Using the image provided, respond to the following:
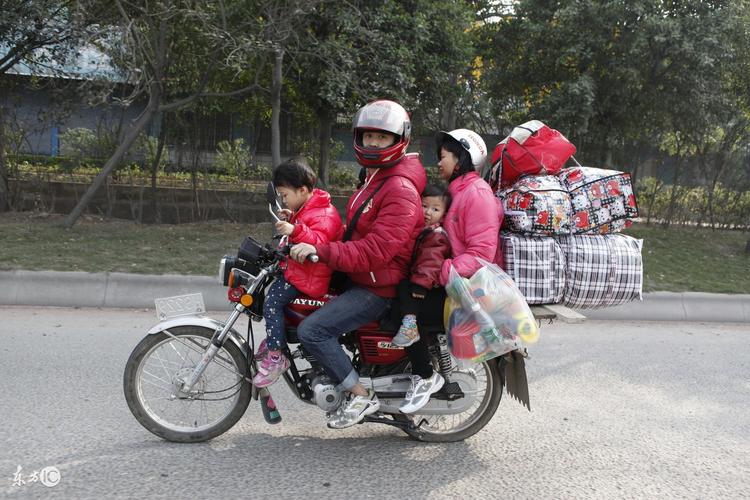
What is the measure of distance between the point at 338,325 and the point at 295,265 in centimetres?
39

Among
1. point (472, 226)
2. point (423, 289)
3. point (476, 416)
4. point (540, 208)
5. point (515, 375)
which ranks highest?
point (540, 208)

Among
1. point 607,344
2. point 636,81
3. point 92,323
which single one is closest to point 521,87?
point 636,81

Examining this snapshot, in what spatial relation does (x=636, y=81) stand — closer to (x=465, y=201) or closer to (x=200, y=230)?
(x=200, y=230)

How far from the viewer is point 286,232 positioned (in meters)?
3.35

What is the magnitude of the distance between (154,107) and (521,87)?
691 centimetres

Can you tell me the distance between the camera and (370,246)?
11.1 feet

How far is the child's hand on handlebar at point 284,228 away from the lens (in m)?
3.30

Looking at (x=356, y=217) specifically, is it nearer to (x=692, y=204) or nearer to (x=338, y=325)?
(x=338, y=325)

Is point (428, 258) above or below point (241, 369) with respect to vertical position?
above

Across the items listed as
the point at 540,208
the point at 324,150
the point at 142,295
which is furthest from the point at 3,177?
the point at 540,208

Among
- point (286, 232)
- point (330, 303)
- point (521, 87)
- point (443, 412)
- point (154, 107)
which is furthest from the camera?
point (521, 87)

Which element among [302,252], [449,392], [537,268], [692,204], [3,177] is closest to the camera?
[302,252]

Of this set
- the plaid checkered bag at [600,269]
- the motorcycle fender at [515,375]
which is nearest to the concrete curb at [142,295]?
the motorcycle fender at [515,375]

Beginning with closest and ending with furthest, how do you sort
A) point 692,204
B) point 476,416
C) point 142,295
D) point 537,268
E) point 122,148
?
point 537,268 < point 476,416 < point 142,295 < point 122,148 < point 692,204
